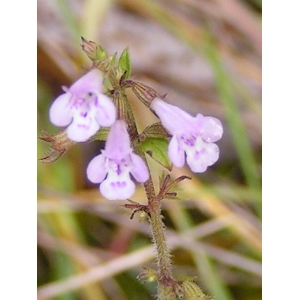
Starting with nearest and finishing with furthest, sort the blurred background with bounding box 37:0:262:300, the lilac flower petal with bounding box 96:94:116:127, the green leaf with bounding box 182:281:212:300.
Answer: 1. the lilac flower petal with bounding box 96:94:116:127
2. the green leaf with bounding box 182:281:212:300
3. the blurred background with bounding box 37:0:262:300

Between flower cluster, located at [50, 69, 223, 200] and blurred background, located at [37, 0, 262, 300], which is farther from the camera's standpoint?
blurred background, located at [37, 0, 262, 300]

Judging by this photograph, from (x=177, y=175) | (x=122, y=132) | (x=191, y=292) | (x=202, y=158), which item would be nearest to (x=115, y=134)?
(x=122, y=132)

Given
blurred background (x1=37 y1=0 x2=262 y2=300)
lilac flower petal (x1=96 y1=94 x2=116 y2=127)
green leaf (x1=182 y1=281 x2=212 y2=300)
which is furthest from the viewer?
blurred background (x1=37 y1=0 x2=262 y2=300)

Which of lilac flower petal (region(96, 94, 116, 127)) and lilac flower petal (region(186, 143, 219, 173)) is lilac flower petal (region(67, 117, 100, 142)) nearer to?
lilac flower petal (region(96, 94, 116, 127))

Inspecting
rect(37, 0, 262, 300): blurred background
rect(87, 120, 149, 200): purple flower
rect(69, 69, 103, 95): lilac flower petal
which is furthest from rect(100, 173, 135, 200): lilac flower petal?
rect(37, 0, 262, 300): blurred background

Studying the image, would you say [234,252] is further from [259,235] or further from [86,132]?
[86,132]

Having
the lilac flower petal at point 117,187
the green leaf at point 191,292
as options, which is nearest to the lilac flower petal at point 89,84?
the lilac flower petal at point 117,187

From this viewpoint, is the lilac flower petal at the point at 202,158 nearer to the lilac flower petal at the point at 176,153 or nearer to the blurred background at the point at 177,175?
the lilac flower petal at the point at 176,153
